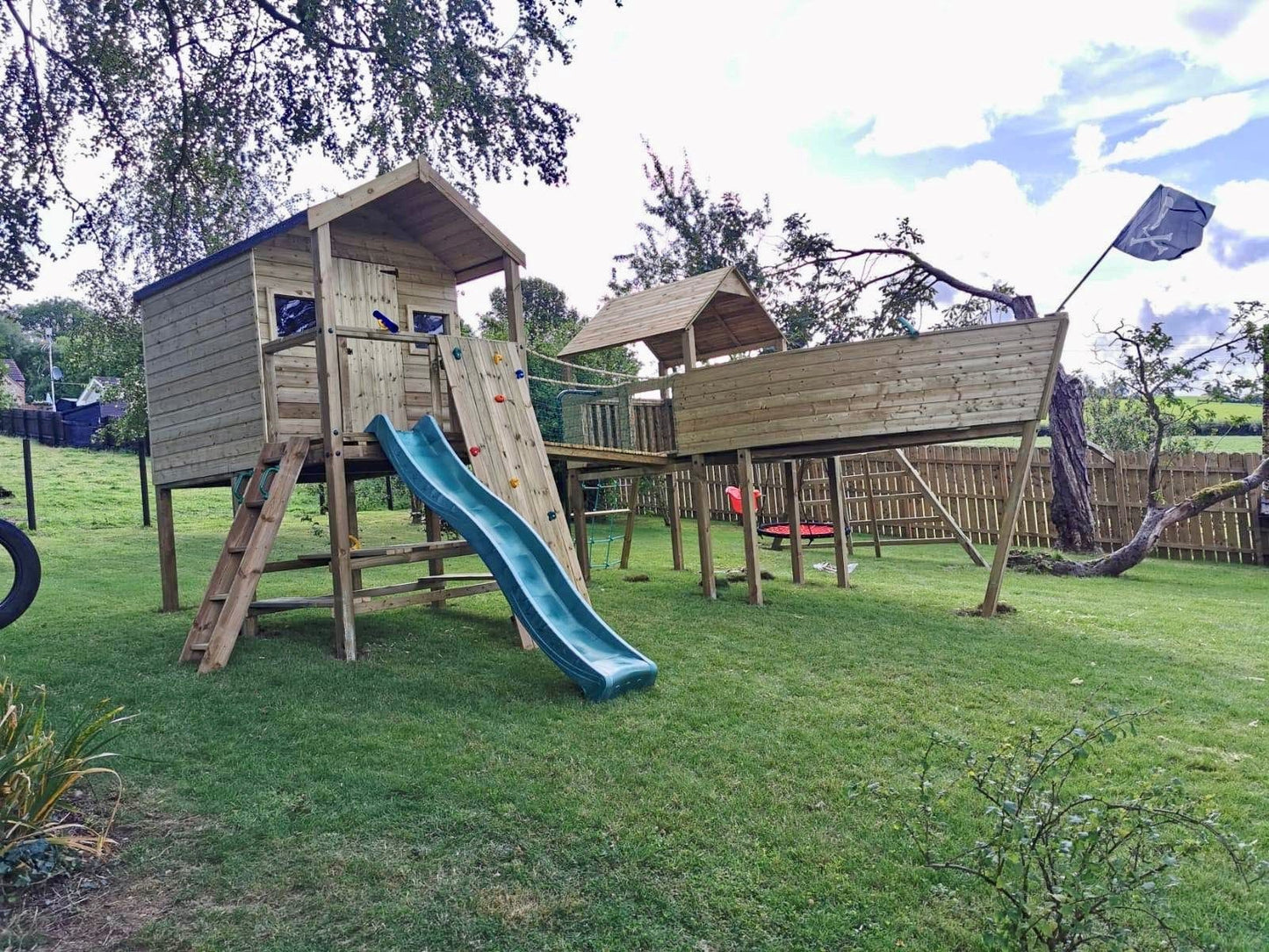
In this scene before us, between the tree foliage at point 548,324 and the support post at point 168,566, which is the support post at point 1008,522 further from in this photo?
the tree foliage at point 548,324

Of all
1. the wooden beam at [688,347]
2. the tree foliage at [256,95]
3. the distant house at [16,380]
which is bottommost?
the wooden beam at [688,347]

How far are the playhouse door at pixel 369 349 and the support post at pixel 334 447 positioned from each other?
1611mm

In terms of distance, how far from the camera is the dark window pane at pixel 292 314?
28.4ft

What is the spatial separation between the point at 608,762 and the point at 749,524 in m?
5.45

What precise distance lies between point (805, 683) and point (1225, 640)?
13.8 ft

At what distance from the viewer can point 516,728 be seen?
4945 mm

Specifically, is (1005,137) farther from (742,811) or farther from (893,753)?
(742,811)

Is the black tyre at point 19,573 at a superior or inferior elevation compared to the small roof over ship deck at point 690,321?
inferior

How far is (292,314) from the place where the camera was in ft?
29.2

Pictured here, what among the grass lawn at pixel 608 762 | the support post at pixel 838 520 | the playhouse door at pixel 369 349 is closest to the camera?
the grass lawn at pixel 608 762

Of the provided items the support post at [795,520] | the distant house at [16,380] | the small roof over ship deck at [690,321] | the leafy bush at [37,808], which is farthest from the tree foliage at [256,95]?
the distant house at [16,380]

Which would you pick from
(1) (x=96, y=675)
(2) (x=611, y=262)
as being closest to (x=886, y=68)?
(1) (x=96, y=675)

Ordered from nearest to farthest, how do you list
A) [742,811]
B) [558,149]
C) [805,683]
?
1. [742,811]
2. [805,683]
3. [558,149]

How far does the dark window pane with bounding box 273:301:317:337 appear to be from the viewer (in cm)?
865
